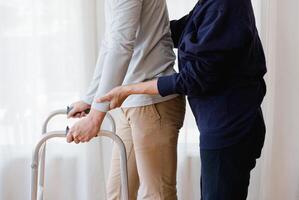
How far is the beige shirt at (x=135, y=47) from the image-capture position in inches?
45.6

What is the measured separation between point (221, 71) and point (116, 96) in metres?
0.31

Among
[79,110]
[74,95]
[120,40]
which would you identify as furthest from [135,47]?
[74,95]

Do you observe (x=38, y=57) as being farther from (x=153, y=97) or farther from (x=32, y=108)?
(x=153, y=97)

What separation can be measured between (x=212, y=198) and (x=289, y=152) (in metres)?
0.98

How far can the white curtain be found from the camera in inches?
A: 72.8

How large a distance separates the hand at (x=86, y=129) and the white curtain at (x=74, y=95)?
0.75 meters

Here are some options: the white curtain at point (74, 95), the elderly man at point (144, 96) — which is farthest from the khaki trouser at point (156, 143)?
the white curtain at point (74, 95)

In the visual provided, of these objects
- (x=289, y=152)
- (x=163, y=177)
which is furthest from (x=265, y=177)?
(x=163, y=177)

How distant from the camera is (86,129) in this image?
1.15m

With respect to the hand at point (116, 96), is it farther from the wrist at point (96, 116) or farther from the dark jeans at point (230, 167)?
the dark jeans at point (230, 167)

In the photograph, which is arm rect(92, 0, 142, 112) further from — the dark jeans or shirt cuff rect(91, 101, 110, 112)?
the dark jeans

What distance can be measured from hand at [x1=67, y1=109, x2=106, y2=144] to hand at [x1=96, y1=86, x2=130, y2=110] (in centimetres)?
4

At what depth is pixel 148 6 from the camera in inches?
48.2

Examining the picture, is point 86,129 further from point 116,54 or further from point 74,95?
point 74,95
